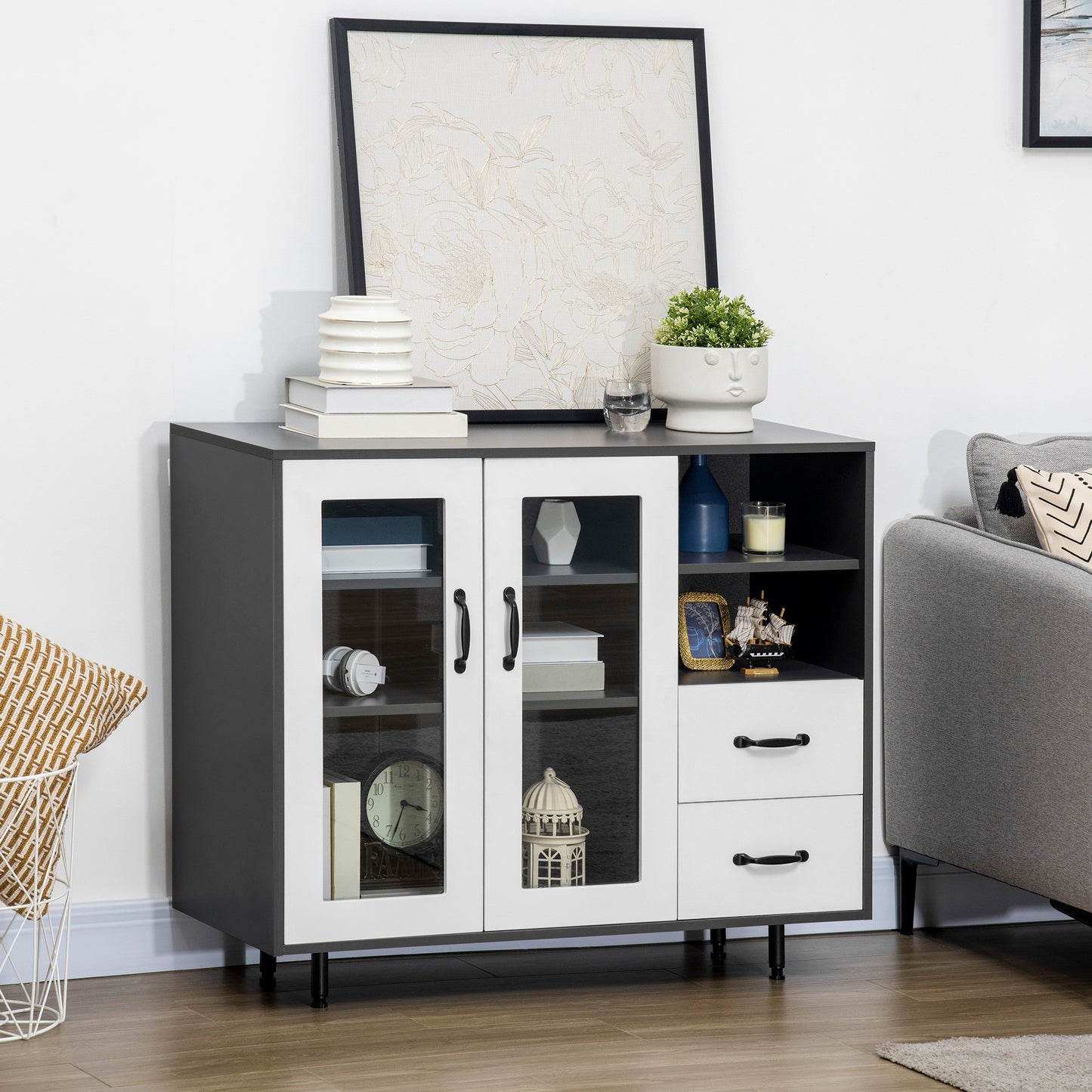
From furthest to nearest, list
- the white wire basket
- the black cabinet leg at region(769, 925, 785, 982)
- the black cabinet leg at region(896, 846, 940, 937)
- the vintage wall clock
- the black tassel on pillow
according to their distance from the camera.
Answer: the black cabinet leg at region(896, 846, 940, 937) → the black tassel on pillow → the black cabinet leg at region(769, 925, 785, 982) → the vintage wall clock → the white wire basket

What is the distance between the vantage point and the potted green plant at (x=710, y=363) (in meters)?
2.82

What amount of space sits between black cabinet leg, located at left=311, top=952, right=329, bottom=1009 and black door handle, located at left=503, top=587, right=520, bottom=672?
53 cm

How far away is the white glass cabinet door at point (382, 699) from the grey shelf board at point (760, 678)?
37 centimetres

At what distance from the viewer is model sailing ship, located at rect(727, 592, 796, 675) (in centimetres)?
285

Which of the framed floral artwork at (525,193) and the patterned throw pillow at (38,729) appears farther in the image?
the framed floral artwork at (525,193)

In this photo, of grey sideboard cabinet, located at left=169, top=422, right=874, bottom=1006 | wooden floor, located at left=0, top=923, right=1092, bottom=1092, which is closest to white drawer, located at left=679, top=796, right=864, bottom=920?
grey sideboard cabinet, located at left=169, top=422, right=874, bottom=1006

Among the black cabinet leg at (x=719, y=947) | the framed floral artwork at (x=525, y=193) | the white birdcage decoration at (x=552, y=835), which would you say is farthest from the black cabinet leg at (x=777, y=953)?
the framed floral artwork at (x=525, y=193)

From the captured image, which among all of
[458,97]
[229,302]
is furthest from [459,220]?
[229,302]

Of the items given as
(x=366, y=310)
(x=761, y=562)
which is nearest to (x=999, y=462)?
(x=761, y=562)

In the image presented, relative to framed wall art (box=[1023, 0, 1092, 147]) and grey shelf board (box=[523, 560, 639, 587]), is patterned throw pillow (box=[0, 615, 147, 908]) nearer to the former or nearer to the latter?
grey shelf board (box=[523, 560, 639, 587])

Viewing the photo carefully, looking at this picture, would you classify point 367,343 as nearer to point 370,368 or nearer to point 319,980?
point 370,368

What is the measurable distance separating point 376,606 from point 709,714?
0.56m

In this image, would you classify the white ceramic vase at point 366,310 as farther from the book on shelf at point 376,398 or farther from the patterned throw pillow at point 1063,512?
the patterned throw pillow at point 1063,512

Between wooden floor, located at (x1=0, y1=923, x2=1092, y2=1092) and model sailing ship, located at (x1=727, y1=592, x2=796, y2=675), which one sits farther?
model sailing ship, located at (x1=727, y1=592, x2=796, y2=675)
